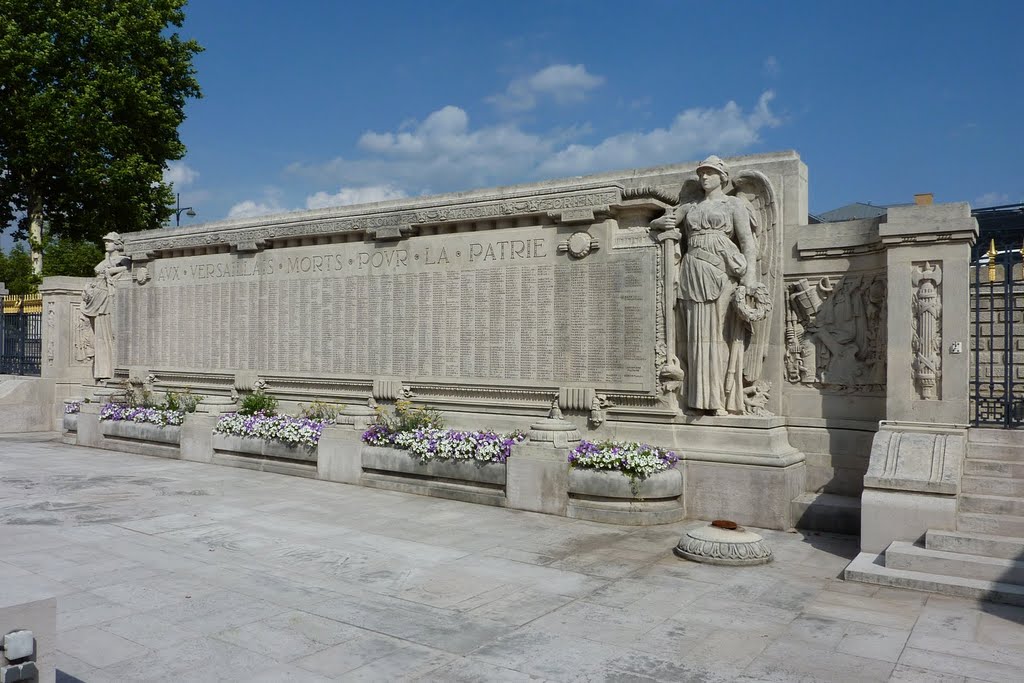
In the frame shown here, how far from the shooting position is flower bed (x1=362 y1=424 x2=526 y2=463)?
35.2ft

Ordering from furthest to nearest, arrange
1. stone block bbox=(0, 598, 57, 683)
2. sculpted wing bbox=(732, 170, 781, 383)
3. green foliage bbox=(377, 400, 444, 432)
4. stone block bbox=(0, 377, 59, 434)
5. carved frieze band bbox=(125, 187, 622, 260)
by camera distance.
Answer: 1. stone block bbox=(0, 377, 59, 434)
2. green foliage bbox=(377, 400, 444, 432)
3. carved frieze band bbox=(125, 187, 622, 260)
4. sculpted wing bbox=(732, 170, 781, 383)
5. stone block bbox=(0, 598, 57, 683)

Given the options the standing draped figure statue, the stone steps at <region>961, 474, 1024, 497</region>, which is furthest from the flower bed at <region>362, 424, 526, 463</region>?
the standing draped figure statue

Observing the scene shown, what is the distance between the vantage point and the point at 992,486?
822 centimetres

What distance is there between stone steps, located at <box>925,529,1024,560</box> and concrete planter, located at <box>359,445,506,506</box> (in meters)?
4.96

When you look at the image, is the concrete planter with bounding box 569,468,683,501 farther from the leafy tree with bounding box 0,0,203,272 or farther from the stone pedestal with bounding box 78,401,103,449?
the leafy tree with bounding box 0,0,203,272

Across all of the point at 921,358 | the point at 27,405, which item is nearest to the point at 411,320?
the point at 921,358

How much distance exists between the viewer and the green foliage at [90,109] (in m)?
24.0

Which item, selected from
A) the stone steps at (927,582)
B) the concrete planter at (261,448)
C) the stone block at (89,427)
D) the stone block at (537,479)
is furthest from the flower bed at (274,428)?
the stone steps at (927,582)

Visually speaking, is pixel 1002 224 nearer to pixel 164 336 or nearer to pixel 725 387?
pixel 725 387

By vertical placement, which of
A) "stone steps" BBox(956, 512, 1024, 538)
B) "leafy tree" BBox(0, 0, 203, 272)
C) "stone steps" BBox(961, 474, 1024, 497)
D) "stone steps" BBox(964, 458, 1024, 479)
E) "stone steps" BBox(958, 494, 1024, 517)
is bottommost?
"stone steps" BBox(956, 512, 1024, 538)

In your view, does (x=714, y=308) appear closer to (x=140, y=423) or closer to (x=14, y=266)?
(x=140, y=423)

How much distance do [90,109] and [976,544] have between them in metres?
25.2

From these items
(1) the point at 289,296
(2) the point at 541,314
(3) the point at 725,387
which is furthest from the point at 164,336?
(3) the point at 725,387

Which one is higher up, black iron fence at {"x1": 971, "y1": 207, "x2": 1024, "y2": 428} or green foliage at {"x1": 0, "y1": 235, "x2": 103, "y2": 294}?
green foliage at {"x1": 0, "y1": 235, "x2": 103, "y2": 294}
